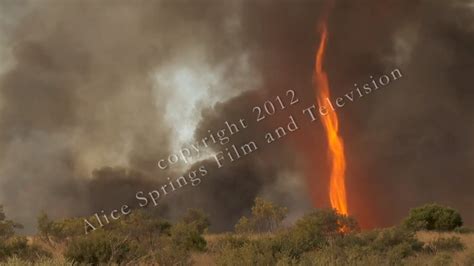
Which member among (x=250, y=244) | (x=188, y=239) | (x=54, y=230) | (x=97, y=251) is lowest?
(x=250, y=244)

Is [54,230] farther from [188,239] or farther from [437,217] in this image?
[437,217]

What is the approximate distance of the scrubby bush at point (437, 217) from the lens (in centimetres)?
5156

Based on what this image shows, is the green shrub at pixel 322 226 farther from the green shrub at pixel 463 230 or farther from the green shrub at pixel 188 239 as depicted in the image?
the green shrub at pixel 463 230

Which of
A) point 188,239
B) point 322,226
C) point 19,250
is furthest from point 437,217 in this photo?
point 19,250

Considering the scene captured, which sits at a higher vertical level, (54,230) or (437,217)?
(54,230)

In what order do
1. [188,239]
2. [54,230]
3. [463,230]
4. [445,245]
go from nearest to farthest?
[188,239] → [445,245] → [54,230] → [463,230]

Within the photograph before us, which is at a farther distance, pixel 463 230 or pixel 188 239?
pixel 463 230

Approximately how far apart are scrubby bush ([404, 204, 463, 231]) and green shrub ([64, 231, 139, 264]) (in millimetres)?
36508

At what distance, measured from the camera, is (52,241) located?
36312 mm

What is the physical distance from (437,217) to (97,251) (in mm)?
41445

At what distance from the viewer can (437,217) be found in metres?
52.7

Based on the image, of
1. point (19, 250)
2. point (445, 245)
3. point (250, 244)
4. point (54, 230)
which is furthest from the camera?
point (54, 230)

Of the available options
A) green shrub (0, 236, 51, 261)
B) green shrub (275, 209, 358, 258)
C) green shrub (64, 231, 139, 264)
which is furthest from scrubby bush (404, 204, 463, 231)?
green shrub (64, 231, 139, 264)

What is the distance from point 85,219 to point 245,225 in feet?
53.2
